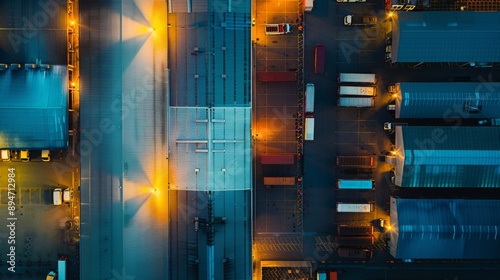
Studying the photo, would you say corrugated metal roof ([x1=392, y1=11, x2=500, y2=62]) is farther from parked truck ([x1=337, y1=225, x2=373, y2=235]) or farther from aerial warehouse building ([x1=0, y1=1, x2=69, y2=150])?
aerial warehouse building ([x1=0, y1=1, x2=69, y2=150])

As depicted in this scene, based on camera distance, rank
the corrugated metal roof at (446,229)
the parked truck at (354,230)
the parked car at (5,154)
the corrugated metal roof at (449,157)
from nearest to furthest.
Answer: the corrugated metal roof at (449,157), the corrugated metal roof at (446,229), the parked car at (5,154), the parked truck at (354,230)

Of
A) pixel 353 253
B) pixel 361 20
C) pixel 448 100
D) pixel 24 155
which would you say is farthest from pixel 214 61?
pixel 353 253

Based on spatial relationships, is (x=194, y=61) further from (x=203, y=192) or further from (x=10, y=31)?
(x=10, y=31)

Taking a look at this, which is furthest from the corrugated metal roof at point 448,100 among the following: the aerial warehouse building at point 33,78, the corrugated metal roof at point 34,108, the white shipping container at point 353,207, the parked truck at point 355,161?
the aerial warehouse building at point 33,78

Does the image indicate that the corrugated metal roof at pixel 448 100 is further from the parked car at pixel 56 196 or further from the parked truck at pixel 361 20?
the parked car at pixel 56 196

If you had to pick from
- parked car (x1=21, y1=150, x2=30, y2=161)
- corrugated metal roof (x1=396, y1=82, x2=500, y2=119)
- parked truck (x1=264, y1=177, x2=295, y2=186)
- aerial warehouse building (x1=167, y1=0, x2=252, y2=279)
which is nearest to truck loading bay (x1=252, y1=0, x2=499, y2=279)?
parked truck (x1=264, y1=177, x2=295, y2=186)

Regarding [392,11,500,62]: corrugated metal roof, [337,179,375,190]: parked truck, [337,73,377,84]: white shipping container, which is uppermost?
[392,11,500,62]: corrugated metal roof

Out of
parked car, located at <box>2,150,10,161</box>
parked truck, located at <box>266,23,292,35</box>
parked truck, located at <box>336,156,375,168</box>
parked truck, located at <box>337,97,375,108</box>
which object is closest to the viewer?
parked car, located at <box>2,150,10,161</box>
